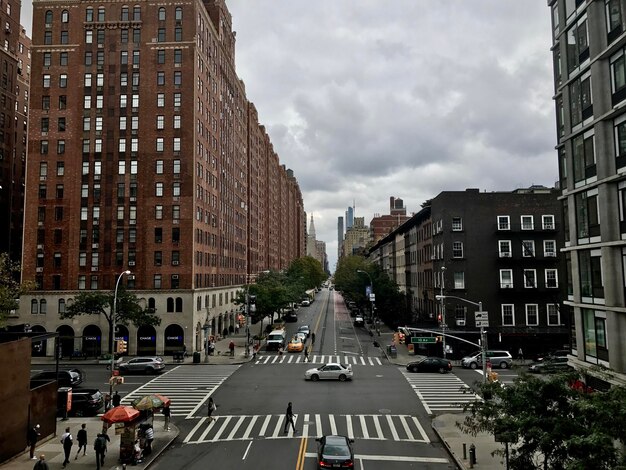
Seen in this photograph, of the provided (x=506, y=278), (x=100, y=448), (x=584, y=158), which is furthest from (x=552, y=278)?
(x=100, y=448)

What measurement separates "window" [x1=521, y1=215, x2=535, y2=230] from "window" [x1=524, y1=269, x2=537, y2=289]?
528 cm

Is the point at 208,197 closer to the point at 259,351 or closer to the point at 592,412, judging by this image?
the point at 259,351

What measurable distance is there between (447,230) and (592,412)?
48.3 m

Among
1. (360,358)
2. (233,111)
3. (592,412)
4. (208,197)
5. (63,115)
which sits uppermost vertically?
(233,111)

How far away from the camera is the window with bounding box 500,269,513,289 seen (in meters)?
59.8

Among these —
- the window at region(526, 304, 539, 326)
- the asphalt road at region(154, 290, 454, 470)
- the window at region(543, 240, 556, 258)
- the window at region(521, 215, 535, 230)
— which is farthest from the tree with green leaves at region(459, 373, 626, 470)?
the window at region(521, 215, 535, 230)

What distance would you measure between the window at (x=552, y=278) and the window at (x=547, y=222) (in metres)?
5.23

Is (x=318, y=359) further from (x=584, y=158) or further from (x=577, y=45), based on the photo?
(x=577, y=45)

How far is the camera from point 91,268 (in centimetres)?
6456

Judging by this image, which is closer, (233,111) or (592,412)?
(592,412)

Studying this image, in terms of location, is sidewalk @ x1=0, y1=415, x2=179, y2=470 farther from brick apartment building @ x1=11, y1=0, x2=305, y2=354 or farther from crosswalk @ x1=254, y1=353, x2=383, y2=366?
brick apartment building @ x1=11, y1=0, x2=305, y2=354

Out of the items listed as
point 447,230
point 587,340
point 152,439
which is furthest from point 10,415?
point 447,230

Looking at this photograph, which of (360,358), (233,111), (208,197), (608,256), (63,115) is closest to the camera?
(608,256)

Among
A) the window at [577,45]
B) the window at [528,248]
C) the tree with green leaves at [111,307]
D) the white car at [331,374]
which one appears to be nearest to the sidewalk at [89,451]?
the white car at [331,374]
